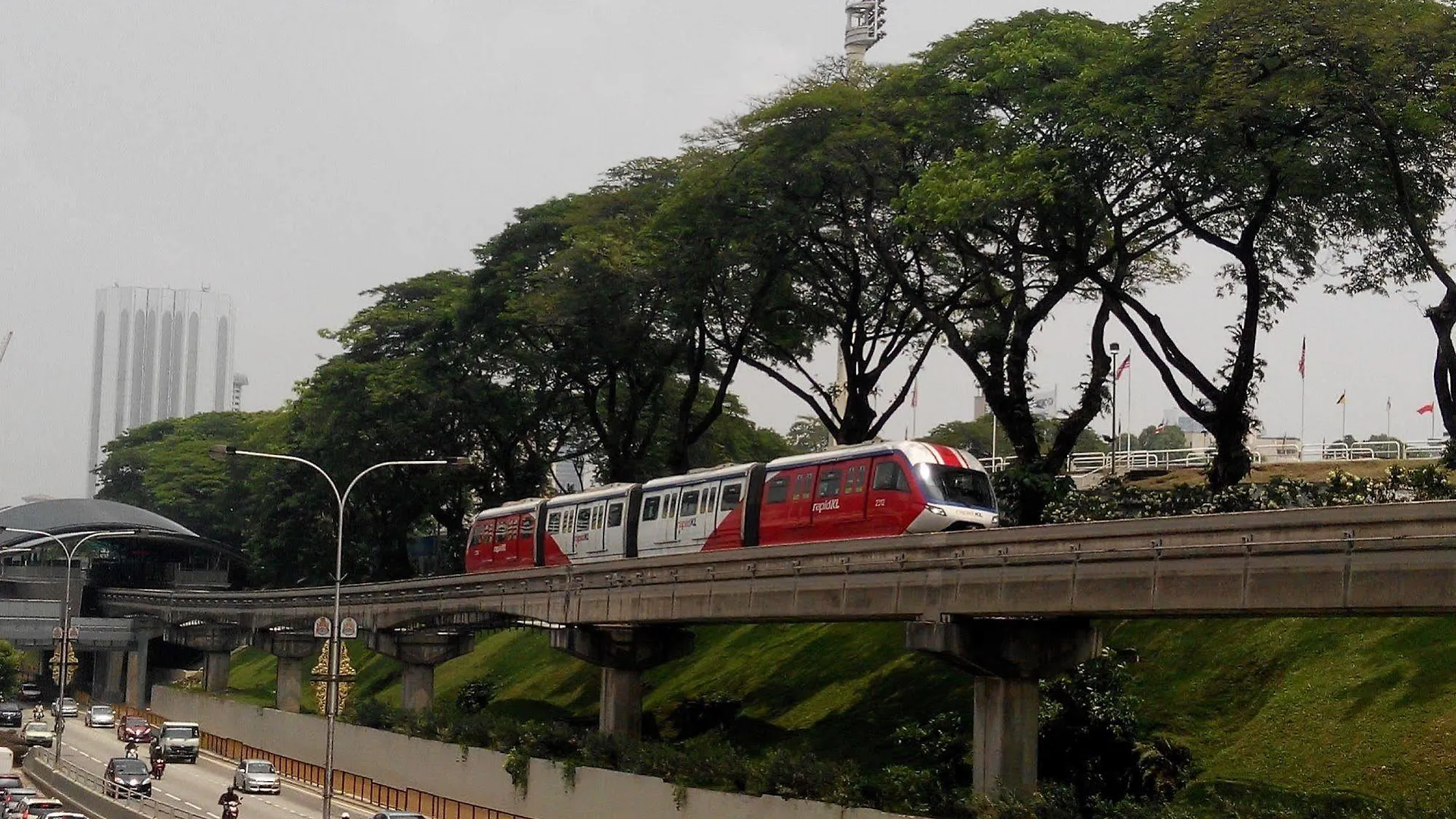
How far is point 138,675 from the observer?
109 meters

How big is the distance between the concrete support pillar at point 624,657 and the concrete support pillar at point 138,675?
63693mm

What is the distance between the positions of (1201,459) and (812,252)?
777 inches

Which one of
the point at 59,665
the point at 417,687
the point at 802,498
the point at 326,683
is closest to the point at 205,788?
the point at 417,687

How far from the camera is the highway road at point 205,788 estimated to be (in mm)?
55375

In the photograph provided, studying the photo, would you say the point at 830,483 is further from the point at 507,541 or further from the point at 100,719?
the point at 100,719

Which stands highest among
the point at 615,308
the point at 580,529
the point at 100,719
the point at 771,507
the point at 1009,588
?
the point at 615,308

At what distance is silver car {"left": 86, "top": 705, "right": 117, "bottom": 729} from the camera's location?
96125 mm

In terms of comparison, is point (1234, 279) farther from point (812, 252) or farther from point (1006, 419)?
point (812, 252)

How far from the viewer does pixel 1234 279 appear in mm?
57250

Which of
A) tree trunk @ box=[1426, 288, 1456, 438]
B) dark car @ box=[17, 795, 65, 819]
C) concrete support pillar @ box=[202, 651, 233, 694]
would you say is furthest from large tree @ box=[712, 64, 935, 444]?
concrete support pillar @ box=[202, 651, 233, 694]

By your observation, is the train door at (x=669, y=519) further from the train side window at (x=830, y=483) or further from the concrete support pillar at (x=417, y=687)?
the concrete support pillar at (x=417, y=687)

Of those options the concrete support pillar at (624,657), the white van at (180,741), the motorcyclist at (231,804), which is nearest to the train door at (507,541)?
the concrete support pillar at (624,657)

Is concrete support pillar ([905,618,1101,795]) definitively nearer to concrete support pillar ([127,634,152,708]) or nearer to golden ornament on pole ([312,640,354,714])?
golden ornament on pole ([312,640,354,714])

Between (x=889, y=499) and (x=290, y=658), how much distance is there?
159 feet
